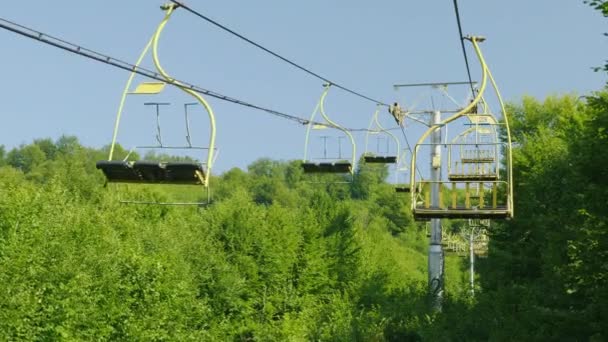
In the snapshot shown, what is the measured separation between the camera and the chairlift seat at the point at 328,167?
A: 924 inches

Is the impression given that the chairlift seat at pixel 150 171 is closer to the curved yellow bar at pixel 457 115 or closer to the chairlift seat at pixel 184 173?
the chairlift seat at pixel 184 173

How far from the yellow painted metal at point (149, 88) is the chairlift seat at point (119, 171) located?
3.48 ft

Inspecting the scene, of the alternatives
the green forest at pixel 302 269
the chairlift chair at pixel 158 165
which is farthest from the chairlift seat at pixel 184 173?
the green forest at pixel 302 269

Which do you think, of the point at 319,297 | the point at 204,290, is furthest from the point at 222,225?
the point at 319,297

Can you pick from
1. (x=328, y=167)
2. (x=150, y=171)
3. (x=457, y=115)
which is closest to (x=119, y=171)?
(x=150, y=171)

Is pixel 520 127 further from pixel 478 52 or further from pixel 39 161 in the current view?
pixel 39 161

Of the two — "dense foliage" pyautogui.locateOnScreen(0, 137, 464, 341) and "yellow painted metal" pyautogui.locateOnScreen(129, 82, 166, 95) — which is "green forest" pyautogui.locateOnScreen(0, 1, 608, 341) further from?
"yellow painted metal" pyautogui.locateOnScreen(129, 82, 166, 95)

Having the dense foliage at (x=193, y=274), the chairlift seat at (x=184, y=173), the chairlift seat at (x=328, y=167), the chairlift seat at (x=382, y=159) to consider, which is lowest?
the dense foliage at (x=193, y=274)

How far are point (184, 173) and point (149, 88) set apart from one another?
1356mm

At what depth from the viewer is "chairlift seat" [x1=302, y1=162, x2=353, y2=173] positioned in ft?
77.0

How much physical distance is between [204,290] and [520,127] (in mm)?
20322

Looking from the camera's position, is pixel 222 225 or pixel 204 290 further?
pixel 222 225

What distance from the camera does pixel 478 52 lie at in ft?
60.2

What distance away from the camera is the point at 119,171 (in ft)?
43.6
